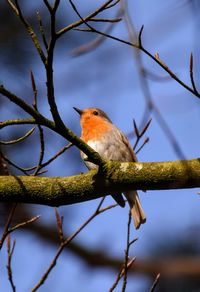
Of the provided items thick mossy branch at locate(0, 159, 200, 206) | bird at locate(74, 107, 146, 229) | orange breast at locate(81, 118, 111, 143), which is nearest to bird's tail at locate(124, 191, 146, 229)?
bird at locate(74, 107, 146, 229)

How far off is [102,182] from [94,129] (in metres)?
1.91

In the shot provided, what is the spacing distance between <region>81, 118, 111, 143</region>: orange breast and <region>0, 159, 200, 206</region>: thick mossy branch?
1.72 meters

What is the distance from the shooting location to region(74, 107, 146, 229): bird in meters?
4.91

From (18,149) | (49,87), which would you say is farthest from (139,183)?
(18,149)

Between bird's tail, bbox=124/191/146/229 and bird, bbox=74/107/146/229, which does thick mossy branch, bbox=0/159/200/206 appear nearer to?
bird, bbox=74/107/146/229

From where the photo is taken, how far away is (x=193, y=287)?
5.81m

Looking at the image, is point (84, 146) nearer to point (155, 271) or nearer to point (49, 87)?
point (49, 87)

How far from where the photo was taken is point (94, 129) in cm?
530

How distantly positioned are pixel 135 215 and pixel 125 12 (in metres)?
2.21

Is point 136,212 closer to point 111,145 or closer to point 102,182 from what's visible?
point 111,145

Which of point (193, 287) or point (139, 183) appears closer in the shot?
point (139, 183)

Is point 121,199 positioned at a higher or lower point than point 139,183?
higher

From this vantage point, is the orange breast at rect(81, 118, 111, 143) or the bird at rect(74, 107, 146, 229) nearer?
the bird at rect(74, 107, 146, 229)

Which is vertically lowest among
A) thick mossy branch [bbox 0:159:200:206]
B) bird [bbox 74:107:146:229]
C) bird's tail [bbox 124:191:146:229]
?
thick mossy branch [bbox 0:159:200:206]
